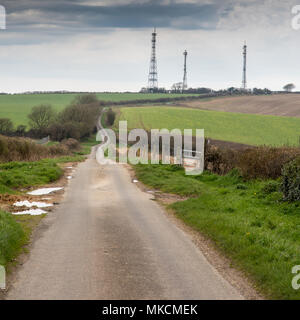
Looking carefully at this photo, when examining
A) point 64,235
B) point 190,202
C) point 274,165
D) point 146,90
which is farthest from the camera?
point 146,90

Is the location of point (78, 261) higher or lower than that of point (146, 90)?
lower

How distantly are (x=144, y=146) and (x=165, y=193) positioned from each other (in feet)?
106

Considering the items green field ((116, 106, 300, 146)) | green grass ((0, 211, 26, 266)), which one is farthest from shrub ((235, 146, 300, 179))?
green field ((116, 106, 300, 146))

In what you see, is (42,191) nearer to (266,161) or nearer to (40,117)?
(266,161)

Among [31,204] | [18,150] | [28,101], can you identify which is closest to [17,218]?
[31,204]

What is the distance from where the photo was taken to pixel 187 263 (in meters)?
10.4

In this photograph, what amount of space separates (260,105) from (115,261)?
104m

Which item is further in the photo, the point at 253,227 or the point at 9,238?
the point at 253,227

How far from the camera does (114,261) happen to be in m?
10.3

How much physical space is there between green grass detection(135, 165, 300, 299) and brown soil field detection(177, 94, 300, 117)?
80486 millimetres

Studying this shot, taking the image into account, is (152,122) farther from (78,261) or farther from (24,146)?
(78,261)

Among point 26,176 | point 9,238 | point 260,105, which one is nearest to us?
point 9,238

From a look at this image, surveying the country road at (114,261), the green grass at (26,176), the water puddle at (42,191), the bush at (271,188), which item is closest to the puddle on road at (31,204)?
the country road at (114,261)
